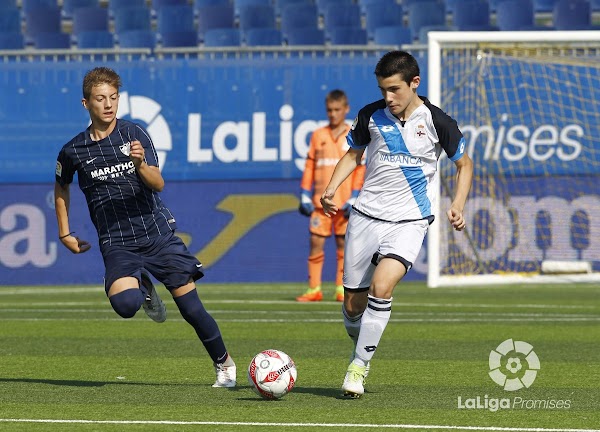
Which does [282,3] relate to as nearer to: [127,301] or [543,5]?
[543,5]

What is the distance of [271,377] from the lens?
21.0 ft

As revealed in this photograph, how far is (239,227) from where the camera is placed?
1622 centimetres

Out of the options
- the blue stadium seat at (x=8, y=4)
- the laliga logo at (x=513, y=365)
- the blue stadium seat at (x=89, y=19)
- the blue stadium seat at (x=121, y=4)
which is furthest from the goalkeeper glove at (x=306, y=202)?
the blue stadium seat at (x=8, y=4)

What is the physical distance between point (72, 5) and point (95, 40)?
194 cm

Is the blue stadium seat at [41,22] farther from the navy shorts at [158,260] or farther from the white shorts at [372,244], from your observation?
the white shorts at [372,244]

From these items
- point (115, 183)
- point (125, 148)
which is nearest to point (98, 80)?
point (125, 148)

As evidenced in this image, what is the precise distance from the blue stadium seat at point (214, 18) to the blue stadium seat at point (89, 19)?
4.89ft

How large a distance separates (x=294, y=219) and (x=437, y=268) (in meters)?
2.31

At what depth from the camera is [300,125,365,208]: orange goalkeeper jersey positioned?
1295cm

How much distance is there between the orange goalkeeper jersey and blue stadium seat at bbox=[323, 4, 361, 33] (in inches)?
243

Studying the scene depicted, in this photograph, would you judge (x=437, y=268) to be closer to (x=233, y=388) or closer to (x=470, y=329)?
(x=470, y=329)

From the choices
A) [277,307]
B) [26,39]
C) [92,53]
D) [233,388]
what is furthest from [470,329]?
[26,39]

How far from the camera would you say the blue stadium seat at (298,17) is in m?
18.6

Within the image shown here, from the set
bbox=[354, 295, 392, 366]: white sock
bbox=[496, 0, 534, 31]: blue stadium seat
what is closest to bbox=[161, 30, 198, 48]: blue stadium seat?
bbox=[496, 0, 534, 31]: blue stadium seat
